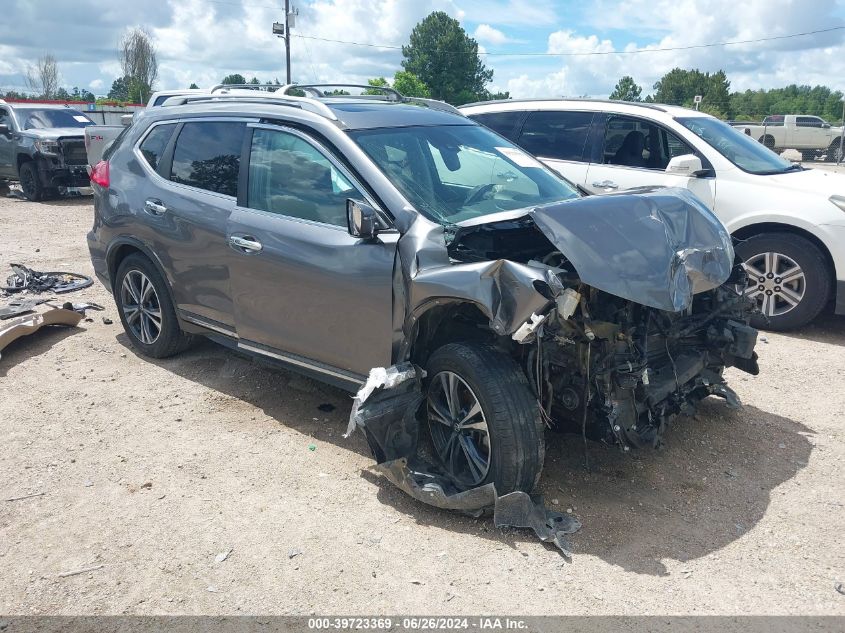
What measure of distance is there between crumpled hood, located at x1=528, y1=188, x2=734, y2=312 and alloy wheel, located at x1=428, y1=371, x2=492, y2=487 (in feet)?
2.85

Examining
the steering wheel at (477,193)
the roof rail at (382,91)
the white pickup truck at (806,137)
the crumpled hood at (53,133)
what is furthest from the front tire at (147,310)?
the white pickup truck at (806,137)

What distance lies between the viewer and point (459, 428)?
3742 millimetres

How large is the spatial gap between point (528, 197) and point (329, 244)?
4.20 feet

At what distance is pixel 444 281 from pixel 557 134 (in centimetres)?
470

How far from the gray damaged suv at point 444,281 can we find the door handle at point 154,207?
0.08ft

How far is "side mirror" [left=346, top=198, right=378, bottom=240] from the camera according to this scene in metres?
3.73

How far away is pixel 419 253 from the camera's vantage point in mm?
3711

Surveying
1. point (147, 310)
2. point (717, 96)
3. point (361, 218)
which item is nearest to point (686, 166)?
point (361, 218)

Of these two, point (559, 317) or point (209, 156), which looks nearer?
point (559, 317)

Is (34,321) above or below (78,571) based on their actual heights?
above

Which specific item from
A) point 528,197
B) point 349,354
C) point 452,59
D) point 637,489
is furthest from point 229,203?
point 452,59

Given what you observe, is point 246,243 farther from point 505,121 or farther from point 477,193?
point 505,121

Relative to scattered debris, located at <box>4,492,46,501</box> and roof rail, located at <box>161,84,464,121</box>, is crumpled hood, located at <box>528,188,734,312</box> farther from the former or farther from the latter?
scattered debris, located at <box>4,492,46,501</box>

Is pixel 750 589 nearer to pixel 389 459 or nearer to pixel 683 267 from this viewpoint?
pixel 683 267
